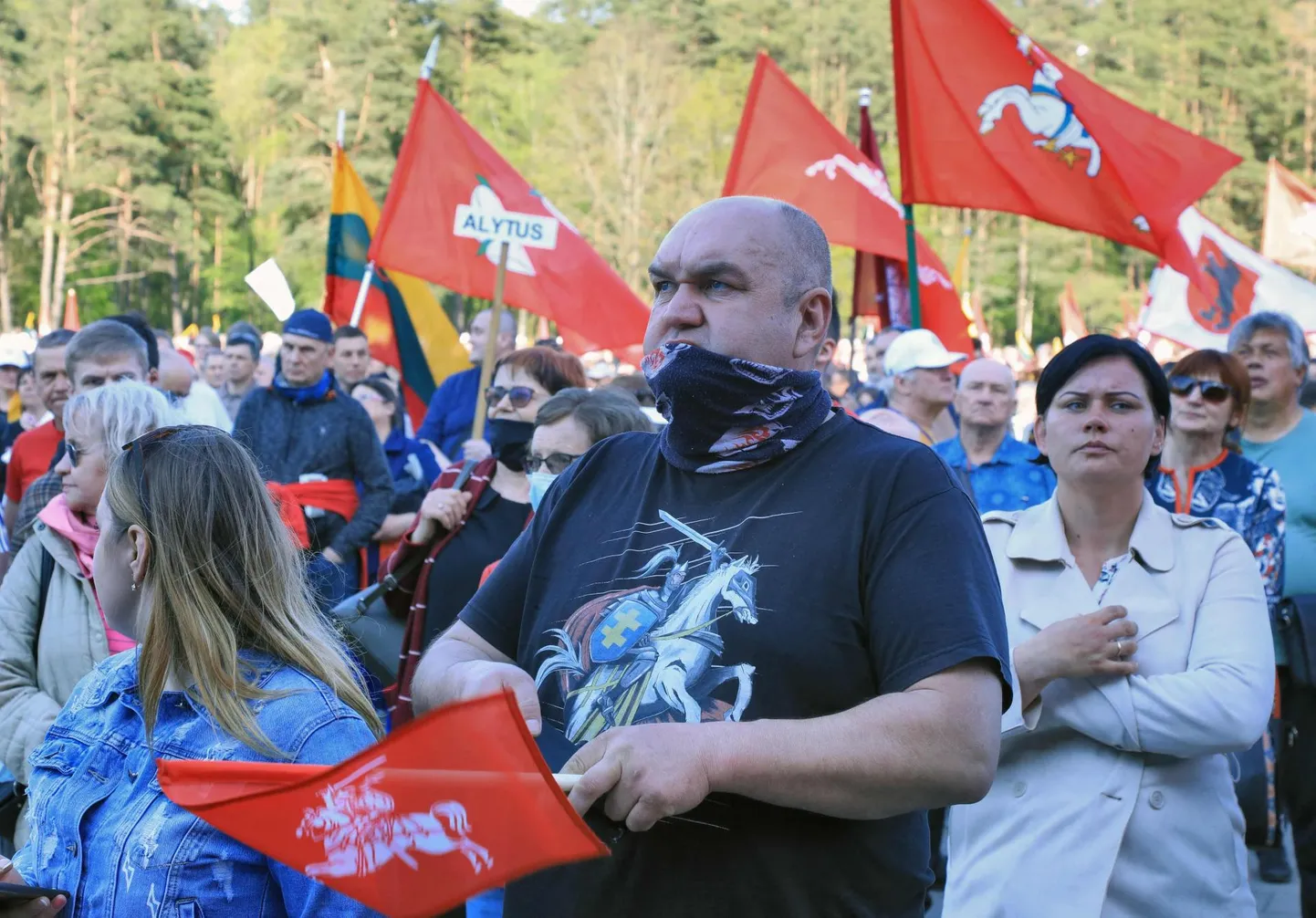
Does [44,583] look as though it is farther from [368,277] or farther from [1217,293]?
[1217,293]

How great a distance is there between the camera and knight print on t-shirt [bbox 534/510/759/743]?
197 cm

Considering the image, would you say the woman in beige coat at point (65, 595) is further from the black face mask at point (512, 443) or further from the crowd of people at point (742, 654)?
the black face mask at point (512, 443)

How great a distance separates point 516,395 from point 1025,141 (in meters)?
3.52

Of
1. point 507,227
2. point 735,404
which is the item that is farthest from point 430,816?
point 507,227

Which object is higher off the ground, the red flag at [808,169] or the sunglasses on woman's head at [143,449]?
the red flag at [808,169]

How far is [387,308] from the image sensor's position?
1168 centimetres

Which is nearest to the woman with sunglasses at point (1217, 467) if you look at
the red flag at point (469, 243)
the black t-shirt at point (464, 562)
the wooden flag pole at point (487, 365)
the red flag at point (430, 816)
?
the black t-shirt at point (464, 562)

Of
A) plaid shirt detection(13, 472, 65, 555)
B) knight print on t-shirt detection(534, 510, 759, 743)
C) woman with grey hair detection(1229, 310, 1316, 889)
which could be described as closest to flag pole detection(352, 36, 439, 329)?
plaid shirt detection(13, 472, 65, 555)

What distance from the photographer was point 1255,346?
6.29 meters

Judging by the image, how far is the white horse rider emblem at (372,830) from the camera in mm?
1658

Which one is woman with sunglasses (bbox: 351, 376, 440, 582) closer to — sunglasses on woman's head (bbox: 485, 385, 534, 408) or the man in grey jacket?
the man in grey jacket

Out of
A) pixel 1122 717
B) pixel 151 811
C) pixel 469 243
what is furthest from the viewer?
pixel 469 243

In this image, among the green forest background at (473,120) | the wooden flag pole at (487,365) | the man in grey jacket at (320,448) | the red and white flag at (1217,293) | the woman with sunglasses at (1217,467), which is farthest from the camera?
the green forest background at (473,120)

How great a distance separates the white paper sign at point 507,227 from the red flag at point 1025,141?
2117mm
